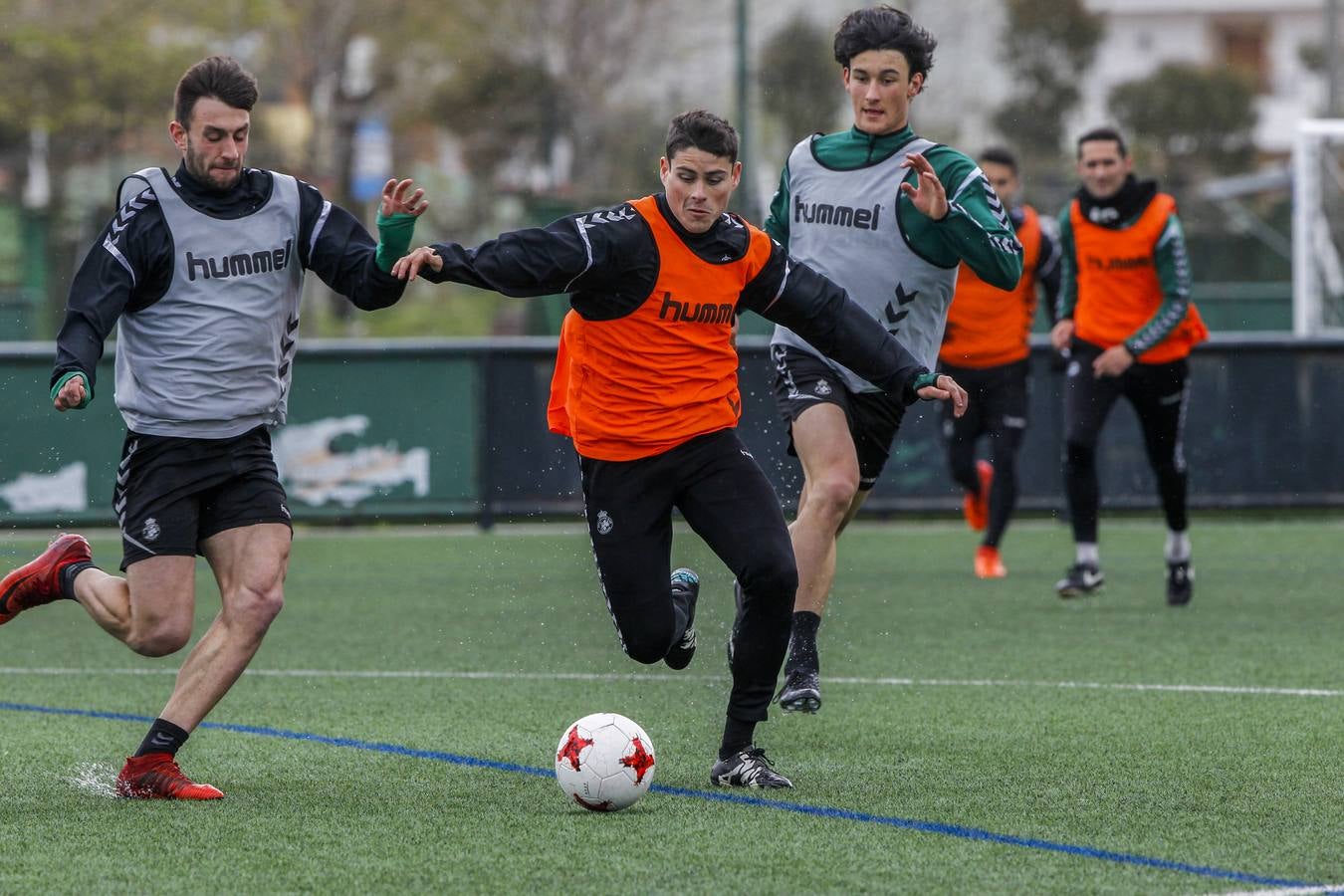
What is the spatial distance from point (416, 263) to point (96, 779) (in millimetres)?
1873


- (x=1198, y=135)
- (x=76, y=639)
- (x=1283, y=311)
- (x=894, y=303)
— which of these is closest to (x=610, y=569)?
(x=894, y=303)

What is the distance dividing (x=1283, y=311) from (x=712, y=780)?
17.8 m

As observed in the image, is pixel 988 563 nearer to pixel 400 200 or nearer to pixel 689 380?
pixel 689 380

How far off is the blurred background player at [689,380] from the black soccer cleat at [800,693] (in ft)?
1.72

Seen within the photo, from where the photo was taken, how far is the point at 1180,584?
10820 millimetres

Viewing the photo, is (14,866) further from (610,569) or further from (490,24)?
(490,24)

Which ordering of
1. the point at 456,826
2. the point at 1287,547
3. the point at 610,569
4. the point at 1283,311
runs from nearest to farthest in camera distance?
1. the point at 456,826
2. the point at 610,569
3. the point at 1287,547
4. the point at 1283,311

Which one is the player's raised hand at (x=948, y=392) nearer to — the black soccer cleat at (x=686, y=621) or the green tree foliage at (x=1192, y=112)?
the black soccer cleat at (x=686, y=621)

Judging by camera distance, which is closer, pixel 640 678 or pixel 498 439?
pixel 640 678

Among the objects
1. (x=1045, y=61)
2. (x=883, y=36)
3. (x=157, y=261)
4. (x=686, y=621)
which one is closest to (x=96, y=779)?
(x=157, y=261)

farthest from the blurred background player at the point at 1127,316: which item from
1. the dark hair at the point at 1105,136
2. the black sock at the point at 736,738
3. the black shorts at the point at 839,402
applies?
the black sock at the point at 736,738

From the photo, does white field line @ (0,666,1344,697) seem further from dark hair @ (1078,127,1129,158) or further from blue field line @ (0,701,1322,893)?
dark hair @ (1078,127,1129,158)

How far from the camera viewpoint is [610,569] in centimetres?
614

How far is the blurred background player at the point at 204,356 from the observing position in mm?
5840
